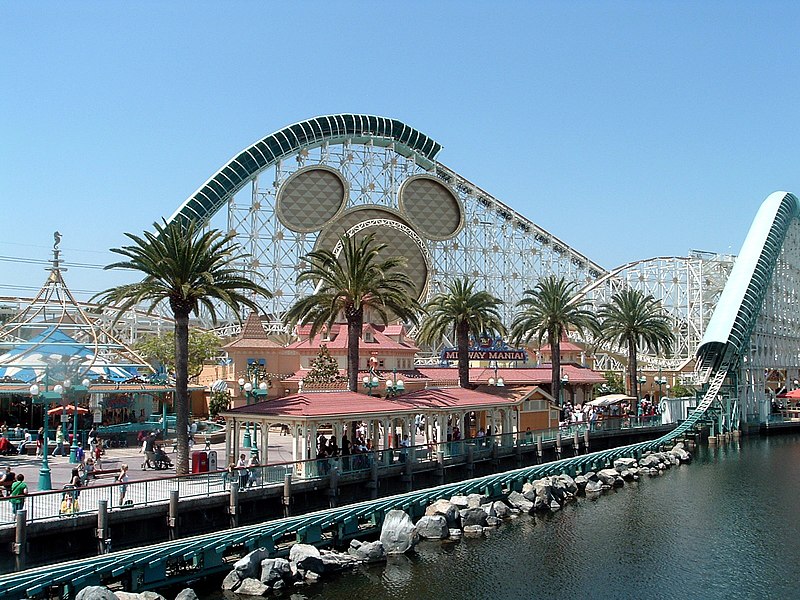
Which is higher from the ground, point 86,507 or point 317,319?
point 317,319

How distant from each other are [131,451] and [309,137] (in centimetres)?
4791

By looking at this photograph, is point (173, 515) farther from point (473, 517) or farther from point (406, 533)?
point (473, 517)

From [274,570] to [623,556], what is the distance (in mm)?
10564

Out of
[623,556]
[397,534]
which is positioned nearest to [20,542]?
[397,534]

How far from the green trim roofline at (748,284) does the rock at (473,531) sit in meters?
35.8

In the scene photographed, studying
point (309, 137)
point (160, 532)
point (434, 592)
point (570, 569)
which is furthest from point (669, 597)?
point (309, 137)

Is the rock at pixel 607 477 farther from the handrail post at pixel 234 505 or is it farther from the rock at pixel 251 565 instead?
the rock at pixel 251 565

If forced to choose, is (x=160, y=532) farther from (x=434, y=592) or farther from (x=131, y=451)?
(x=131, y=451)

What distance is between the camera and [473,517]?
29.4m

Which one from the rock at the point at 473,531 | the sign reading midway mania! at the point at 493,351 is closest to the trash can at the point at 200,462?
the rock at the point at 473,531

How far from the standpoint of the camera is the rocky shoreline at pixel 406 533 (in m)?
22.2

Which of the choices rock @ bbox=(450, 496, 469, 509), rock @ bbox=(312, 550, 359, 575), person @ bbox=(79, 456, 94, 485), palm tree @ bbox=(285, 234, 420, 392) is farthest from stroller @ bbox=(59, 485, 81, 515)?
palm tree @ bbox=(285, 234, 420, 392)

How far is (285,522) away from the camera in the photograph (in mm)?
24938

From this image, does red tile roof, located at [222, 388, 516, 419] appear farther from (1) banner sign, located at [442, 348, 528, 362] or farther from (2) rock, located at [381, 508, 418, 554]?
Result: (1) banner sign, located at [442, 348, 528, 362]
